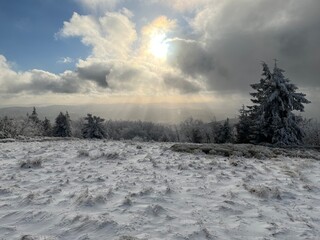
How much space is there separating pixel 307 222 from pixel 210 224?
225 centimetres

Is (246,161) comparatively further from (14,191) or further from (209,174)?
(14,191)

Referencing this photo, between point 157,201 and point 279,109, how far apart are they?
2344cm

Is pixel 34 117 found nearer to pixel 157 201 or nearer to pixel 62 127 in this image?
pixel 62 127

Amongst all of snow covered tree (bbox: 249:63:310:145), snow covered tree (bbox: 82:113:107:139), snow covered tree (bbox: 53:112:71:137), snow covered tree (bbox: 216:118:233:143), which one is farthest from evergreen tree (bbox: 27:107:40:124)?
snow covered tree (bbox: 249:63:310:145)

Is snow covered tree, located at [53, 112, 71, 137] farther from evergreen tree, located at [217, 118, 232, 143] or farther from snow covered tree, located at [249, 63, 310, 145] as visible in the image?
snow covered tree, located at [249, 63, 310, 145]

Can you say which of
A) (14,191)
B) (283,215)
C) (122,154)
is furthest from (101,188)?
(122,154)

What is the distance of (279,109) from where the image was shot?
2902 centimetres

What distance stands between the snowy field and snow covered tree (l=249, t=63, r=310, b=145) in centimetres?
1536

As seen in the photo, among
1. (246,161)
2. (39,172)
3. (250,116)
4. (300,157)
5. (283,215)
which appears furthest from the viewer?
(250,116)

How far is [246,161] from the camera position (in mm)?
15047

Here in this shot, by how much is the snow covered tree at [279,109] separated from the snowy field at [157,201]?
15355 mm

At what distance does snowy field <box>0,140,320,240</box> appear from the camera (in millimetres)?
6648

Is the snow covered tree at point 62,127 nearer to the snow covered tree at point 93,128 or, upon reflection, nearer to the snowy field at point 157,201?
the snow covered tree at point 93,128

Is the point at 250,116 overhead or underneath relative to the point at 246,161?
overhead
